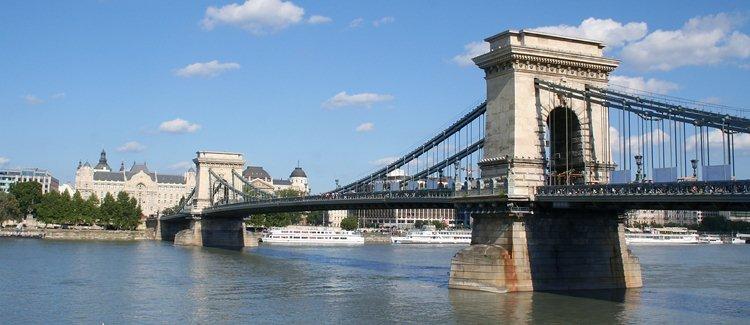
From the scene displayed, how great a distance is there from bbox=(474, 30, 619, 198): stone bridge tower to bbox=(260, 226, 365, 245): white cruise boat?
78.3 metres

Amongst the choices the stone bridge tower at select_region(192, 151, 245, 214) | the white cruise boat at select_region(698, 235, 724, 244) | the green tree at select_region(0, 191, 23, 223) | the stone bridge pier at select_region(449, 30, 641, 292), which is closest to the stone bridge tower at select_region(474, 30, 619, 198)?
the stone bridge pier at select_region(449, 30, 641, 292)

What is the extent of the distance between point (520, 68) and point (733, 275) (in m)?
28.0

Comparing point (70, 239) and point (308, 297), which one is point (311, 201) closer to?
point (308, 297)

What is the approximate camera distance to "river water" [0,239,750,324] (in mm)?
33375

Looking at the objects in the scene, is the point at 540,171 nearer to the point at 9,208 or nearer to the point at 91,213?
the point at 91,213

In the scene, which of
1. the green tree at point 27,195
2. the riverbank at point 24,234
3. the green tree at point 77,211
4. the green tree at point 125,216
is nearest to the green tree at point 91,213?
the green tree at point 77,211

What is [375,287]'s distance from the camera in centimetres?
4550

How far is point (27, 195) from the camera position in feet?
436

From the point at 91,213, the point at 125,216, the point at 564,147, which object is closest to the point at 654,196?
the point at 564,147

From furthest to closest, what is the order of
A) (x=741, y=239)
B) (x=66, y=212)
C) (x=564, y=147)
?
(x=741, y=239), (x=66, y=212), (x=564, y=147)

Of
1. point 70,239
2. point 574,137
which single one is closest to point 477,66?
point 574,137

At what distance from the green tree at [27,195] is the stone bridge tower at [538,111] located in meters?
109

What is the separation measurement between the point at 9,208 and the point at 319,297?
102275 mm

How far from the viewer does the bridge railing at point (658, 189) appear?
29.0m
